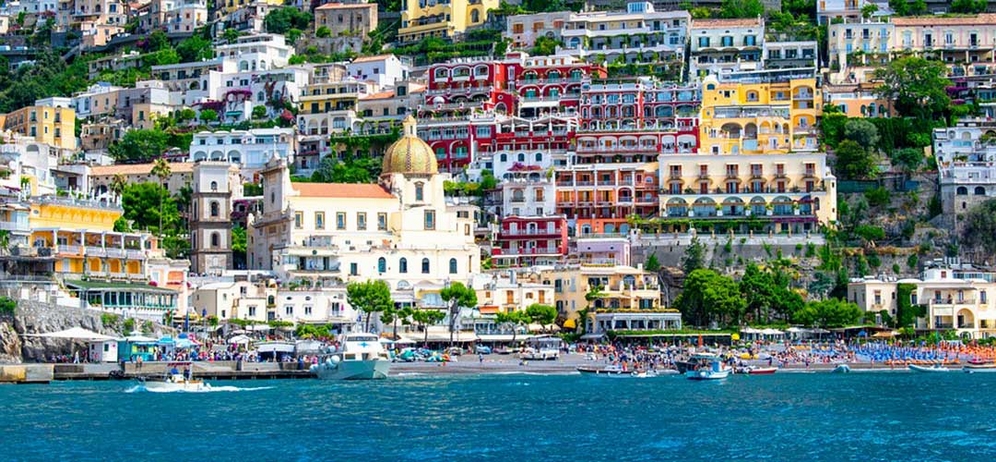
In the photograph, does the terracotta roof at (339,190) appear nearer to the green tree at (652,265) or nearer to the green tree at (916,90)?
the green tree at (652,265)

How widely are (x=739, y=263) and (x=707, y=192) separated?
22.5 ft

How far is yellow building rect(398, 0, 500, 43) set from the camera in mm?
154875

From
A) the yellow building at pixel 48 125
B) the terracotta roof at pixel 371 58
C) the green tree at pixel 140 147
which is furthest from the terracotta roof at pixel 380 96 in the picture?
the yellow building at pixel 48 125

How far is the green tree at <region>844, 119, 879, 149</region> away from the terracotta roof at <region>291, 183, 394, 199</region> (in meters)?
29.6

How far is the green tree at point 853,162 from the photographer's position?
123125mm

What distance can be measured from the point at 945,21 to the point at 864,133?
18.8 metres

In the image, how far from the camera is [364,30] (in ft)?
527

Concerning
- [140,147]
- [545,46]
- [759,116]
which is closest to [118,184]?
[140,147]

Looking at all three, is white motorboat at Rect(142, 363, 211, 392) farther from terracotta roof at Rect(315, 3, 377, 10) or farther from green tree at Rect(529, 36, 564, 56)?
terracotta roof at Rect(315, 3, 377, 10)

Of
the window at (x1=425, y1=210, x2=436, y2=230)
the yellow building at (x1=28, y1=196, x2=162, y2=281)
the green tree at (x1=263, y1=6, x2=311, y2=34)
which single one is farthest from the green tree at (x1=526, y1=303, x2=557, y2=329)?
the green tree at (x1=263, y1=6, x2=311, y2=34)

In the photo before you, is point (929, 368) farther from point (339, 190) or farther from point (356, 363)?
point (339, 190)

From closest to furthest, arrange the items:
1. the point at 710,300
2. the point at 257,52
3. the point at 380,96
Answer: the point at 710,300, the point at 380,96, the point at 257,52

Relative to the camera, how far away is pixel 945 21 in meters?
140

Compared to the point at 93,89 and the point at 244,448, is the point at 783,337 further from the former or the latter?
the point at 93,89
